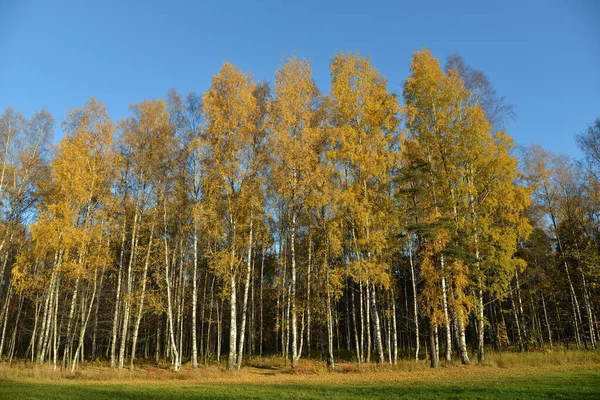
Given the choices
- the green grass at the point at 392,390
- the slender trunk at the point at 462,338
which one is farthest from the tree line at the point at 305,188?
Answer: the green grass at the point at 392,390

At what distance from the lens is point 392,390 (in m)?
10.0

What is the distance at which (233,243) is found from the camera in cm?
1692

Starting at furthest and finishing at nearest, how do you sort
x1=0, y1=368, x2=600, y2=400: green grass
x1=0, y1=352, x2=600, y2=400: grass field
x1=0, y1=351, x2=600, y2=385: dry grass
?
x1=0, y1=351, x2=600, y2=385: dry grass, x1=0, y1=352, x2=600, y2=400: grass field, x1=0, y1=368, x2=600, y2=400: green grass

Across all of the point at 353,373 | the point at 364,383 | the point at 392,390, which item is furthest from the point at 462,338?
the point at 392,390

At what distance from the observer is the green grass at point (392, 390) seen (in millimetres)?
9023

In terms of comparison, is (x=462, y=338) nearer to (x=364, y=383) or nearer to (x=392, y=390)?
(x=364, y=383)

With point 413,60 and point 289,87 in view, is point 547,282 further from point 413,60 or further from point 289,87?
point 289,87

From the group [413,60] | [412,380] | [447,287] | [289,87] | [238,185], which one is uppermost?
[413,60]

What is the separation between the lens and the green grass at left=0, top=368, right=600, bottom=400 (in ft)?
29.6

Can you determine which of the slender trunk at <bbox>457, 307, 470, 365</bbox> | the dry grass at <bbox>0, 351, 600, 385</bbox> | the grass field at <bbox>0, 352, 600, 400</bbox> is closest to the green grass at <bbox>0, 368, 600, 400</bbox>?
the grass field at <bbox>0, 352, 600, 400</bbox>

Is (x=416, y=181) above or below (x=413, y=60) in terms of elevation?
below

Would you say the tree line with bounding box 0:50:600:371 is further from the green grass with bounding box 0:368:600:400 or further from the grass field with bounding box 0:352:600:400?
the green grass with bounding box 0:368:600:400

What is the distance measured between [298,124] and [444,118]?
7178 millimetres

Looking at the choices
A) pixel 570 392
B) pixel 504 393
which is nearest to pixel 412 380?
pixel 504 393
